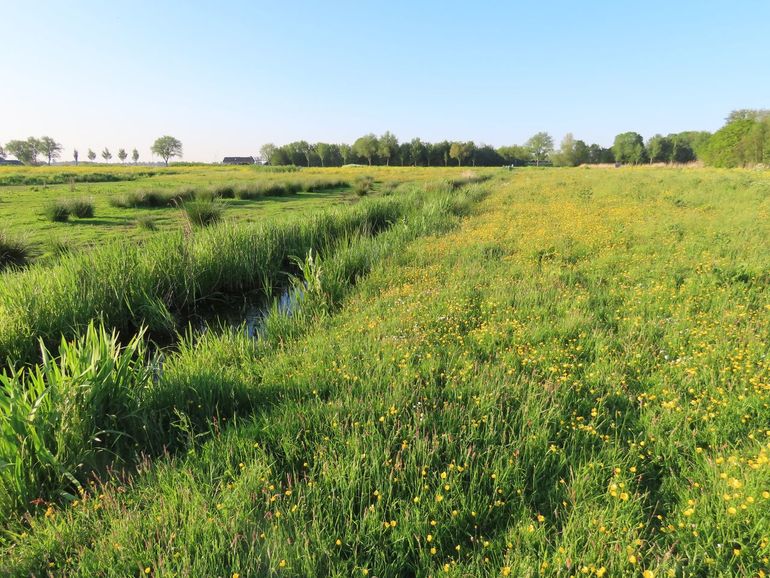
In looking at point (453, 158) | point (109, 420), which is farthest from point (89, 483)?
point (453, 158)

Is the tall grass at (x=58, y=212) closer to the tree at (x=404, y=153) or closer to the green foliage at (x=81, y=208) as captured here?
the green foliage at (x=81, y=208)

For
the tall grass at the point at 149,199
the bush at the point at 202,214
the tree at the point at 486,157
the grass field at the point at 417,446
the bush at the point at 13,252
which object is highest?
the tree at the point at 486,157

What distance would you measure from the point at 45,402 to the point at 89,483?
966 mm

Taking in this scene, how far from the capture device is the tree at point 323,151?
104438 millimetres

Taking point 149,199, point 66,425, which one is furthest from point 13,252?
point 149,199

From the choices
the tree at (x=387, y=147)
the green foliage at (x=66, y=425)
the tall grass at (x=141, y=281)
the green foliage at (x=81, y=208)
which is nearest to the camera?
the green foliage at (x=66, y=425)

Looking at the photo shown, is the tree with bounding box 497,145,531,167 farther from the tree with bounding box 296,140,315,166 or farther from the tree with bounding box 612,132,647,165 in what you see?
the tree with bounding box 296,140,315,166

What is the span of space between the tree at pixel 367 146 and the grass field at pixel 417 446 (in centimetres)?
10191

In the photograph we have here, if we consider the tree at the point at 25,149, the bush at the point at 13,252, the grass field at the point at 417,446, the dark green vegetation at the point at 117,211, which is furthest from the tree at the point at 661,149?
the tree at the point at 25,149

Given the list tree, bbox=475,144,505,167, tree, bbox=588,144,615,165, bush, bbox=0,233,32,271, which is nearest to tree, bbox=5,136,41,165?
tree, bbox=475,144,505,167

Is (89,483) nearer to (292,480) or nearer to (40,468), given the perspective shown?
(40,468)

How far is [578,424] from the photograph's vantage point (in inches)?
136

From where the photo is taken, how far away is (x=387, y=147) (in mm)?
99562

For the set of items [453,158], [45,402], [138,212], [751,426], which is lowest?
[751,426]
